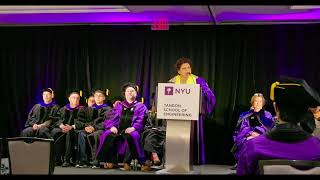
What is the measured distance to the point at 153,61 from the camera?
7.41 m

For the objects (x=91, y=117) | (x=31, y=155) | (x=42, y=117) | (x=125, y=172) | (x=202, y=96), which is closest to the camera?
(x=31, y=155)

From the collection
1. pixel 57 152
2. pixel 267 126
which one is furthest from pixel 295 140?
pixel 57 152

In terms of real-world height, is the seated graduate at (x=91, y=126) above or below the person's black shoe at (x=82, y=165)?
above

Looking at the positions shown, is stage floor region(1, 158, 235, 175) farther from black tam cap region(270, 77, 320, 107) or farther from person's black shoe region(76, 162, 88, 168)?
black tam cap region(270, 77, 320, 107)

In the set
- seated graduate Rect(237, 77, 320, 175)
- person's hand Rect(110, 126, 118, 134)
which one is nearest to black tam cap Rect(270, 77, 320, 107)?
seated graduate Rect(237, 77, 320, 175)

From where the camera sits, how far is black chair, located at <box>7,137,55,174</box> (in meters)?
2.65

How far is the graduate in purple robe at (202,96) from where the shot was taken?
18.6 ft

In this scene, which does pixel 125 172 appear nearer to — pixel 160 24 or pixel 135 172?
pixel 135 172

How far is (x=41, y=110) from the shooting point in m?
6.94

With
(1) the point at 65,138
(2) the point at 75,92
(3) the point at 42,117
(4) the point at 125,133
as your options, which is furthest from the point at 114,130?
(3) the point at 42,117

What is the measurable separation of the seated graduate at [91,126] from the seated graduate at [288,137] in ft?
15.3

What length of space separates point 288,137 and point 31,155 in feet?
5.12

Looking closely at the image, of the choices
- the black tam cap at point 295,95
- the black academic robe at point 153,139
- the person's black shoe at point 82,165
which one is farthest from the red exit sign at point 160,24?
the black tam cap at point 295,95

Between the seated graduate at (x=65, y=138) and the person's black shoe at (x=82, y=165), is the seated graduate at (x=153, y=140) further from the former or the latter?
the seated graduate at (x=65, y=138)
